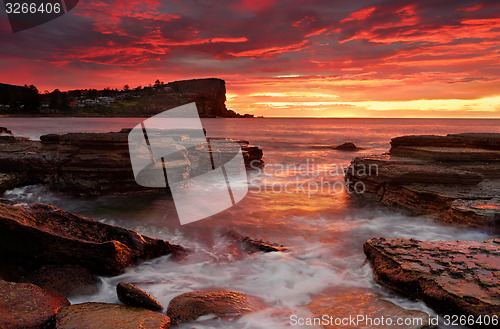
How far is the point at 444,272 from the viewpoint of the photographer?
409 centimetres

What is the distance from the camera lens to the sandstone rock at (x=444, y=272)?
357 cm

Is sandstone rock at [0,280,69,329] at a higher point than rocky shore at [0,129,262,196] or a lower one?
lower

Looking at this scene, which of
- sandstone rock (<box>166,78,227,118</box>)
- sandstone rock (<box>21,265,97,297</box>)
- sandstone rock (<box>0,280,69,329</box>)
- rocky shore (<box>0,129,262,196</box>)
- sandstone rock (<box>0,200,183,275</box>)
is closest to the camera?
sandstone rock (<box>0,280,69,329</box>)

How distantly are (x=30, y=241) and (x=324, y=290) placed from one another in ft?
15.6

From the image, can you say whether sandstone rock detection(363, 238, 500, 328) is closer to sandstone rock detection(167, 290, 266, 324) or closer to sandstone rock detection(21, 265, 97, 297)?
sandstone rock detection(167, 290, 266, 324)

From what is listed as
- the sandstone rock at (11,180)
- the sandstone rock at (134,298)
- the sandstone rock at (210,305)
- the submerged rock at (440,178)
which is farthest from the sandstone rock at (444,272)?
the sandstone rock at (11,180)

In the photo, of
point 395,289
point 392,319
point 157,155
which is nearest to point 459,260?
point 395,289

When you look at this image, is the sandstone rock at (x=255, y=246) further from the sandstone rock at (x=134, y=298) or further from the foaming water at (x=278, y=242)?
the sandstone rock at (x=134, y=298)

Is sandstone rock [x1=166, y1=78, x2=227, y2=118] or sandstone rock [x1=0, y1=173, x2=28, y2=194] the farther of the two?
sandstone rock [x1=166, y1=78, x2=227, y2=118]

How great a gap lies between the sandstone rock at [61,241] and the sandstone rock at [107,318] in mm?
1237

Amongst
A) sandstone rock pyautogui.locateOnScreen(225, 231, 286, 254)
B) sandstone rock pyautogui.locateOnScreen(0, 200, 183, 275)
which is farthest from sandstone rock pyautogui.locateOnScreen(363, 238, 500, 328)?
sandstone rock pyautogui.locateOnScreen(0, 200, 183, 275)

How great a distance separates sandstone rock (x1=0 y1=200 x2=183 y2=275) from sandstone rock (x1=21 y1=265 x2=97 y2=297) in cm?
13

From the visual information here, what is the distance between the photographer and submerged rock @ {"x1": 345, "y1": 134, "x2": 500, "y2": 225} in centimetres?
730

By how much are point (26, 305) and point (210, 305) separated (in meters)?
2.19
